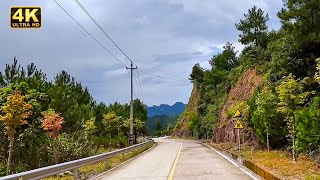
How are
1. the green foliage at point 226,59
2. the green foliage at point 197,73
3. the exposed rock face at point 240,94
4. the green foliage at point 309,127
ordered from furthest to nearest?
Result: the green foliage at point 197,73
the green foliage at point 226,59
the exposed rock face at point 240,94
the green foliage at point 309,127

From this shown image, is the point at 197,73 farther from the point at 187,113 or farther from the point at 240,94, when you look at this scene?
the point at 240,94

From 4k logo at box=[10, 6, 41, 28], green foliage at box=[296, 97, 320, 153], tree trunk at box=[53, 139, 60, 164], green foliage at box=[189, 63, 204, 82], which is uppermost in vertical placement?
green foliage at box=[189, 63, 204, 82]

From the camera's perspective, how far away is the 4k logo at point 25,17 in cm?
991

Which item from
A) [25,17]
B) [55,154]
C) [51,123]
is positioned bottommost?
[55,154]

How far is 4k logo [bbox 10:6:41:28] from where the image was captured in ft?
32.5

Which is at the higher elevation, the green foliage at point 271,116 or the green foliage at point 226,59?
the green foliage at point 226,59

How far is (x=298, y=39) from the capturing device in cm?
2694

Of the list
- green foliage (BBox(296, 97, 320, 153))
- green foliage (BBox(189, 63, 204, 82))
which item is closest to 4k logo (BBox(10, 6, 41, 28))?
green foliage (BBox(296, 97, 320, 153))

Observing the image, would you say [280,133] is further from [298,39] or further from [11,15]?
[11,15]

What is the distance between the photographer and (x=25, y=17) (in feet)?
33.1

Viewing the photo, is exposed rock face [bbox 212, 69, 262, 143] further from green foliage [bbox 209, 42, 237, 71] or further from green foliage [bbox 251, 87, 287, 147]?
green foliage [bbox 209, 42, 237, 71]

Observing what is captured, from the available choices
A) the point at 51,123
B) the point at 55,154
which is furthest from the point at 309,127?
the point at 51,123

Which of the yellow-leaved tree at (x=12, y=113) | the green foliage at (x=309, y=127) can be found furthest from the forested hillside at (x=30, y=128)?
the green foliage at (x=309, y=127)

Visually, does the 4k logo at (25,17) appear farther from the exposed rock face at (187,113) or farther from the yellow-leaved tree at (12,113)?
the exposed rock face at (187,113)
